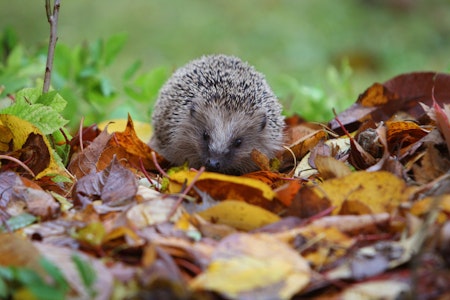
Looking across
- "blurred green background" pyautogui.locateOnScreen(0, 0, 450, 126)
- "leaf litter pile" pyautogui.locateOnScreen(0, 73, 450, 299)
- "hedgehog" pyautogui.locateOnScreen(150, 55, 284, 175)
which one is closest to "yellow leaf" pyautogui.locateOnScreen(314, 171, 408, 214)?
"leaf litter pile" pyautogui.locateOnScreen(0, 73, 450, 299)

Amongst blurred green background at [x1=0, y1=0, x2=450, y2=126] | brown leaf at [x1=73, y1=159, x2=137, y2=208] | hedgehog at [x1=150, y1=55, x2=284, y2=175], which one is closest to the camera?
brown leaf at [x1=73, y1=159, x2=137, y2=208]

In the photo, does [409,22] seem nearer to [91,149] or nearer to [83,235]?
[91,149]

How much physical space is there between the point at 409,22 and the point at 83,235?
11.8 metres

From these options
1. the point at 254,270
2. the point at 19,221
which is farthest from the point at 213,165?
the point at 254,270

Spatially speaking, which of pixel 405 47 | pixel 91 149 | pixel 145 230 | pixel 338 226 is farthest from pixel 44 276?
pixel 405 47

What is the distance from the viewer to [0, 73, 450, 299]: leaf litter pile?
2.29 m

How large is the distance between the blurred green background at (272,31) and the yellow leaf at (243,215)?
7722 millimetres

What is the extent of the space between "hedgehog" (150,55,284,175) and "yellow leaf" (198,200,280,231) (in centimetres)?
172

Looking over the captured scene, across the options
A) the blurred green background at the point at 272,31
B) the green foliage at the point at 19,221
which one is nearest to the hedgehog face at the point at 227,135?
the green foliage at the point at 19,221

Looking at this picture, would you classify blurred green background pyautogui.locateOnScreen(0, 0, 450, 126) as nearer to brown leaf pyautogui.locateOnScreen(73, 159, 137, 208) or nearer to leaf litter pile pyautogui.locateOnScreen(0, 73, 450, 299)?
leaf litter pile pyautogui.locateOnScreen(0, 73, 450, 299)

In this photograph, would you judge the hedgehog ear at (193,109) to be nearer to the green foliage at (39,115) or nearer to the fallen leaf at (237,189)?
the green foliage at (39,115)

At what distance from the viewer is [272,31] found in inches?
504

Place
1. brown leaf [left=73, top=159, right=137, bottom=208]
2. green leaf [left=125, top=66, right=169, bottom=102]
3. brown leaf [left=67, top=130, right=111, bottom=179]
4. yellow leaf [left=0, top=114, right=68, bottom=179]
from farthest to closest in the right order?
green leaf [left=125, top=66, right=169, bottom=102] < brown leaf [left=67, top=130, right=111, bottom=179] < yellow leaf [left=0, top=114, right=68, bottom=179] < brown leaf [left=73, top=159, right=137, bottom=208]

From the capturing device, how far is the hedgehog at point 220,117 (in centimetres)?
476
